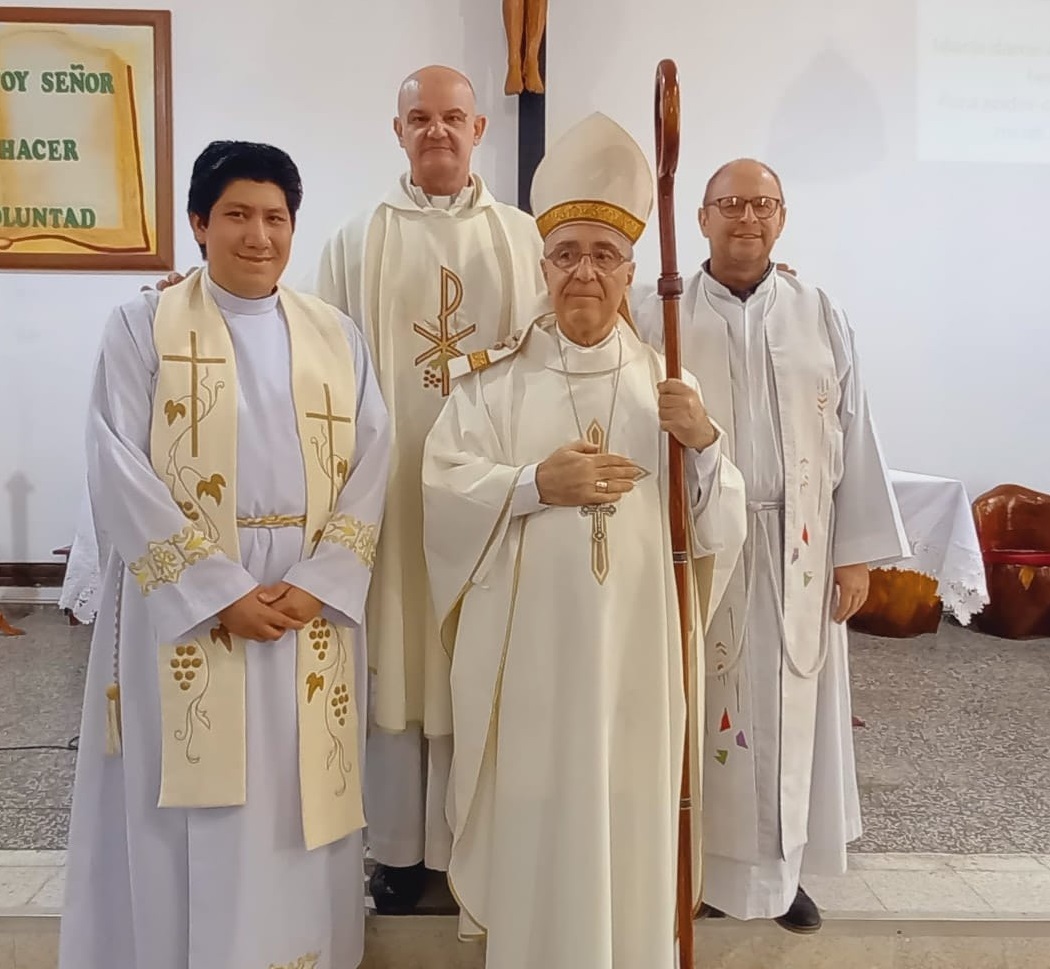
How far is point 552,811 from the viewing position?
2.08m

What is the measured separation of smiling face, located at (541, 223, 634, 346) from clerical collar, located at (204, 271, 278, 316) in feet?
2.09

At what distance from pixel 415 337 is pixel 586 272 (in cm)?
61

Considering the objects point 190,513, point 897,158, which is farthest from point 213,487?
point 897,158

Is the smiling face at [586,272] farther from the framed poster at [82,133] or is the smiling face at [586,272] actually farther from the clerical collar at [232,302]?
the framed poster at [82,133]

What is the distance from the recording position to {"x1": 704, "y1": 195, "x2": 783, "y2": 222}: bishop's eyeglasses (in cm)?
237

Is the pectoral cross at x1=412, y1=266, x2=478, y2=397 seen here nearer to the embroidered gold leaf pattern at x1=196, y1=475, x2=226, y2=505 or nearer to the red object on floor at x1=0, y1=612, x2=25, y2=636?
the embroidered gold leaf pattern at x1=196, y1=475, x2=226, y2=505

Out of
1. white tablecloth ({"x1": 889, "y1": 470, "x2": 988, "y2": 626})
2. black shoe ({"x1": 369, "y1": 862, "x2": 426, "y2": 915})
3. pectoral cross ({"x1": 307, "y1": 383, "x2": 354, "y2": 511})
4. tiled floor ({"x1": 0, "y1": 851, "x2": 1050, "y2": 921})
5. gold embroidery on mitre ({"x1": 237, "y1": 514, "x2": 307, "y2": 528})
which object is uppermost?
pectoral cross ({"x1": 307, "y1": 383, "x2": 354, "y2": 511})

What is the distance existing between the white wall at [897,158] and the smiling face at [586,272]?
12.4ft

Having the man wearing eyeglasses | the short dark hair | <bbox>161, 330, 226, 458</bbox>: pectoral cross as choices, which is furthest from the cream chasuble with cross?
the man wearing eyeglasses

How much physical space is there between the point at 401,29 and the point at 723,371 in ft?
13.6

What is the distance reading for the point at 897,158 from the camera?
6016mm

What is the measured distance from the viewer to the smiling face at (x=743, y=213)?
2.37 m

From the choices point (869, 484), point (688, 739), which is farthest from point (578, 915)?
point (869, 484)

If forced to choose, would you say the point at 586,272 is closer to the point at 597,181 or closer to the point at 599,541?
the point at 597,181
